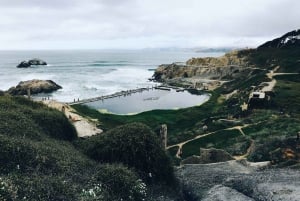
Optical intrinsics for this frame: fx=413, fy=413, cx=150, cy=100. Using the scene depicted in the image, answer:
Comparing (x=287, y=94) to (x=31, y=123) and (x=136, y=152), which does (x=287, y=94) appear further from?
(x=31, y=123)

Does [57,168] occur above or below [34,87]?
above

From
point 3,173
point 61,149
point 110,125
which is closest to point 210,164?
point 61,149

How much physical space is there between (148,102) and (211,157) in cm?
6376

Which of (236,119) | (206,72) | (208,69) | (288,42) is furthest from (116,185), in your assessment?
(288,42)

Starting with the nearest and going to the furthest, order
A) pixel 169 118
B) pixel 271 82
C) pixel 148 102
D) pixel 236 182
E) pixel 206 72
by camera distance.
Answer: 1. pixel 236 182
2. pixel 169 118
3. pixel 271 82
4. pixel 148 102
5. pixel 206 72

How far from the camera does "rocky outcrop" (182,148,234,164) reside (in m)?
44.1

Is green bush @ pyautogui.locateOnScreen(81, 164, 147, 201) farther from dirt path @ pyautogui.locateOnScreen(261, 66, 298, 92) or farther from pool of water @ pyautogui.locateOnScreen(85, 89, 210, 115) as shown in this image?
dirt path @ pyautogui.locateOnScreen(261, 66, 298, 92)

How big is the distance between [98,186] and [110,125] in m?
41.0

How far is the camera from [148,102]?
107500 mm

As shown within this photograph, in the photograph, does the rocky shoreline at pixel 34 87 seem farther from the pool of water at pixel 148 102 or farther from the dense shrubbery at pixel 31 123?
the dense shrubbery at pixel 31 123

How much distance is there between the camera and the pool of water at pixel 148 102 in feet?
311

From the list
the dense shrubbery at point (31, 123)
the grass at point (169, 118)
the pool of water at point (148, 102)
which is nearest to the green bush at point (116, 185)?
the dense shrubbery at point (31, 123)

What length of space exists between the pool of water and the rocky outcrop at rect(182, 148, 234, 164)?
4532 cm

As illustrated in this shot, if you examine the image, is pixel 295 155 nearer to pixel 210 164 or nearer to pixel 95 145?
pixel 210 164
